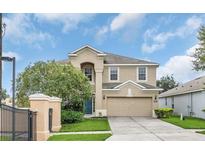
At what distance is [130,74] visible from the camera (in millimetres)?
31062

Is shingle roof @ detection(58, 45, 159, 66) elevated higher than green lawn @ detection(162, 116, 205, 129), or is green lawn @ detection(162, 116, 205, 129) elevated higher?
shingle roof @ detection(58, 45, 159, 66)

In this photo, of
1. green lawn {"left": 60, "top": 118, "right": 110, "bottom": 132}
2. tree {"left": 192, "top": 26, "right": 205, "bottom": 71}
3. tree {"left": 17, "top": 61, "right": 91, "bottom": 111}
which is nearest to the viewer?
tree {"left": 192, "top": 26, "right": 205, "bottom": 71}

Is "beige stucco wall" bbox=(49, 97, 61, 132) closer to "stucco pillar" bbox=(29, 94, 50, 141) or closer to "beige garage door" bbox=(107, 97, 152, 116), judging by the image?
"stucco pillar" bbox=(29, 94, 50, 141)

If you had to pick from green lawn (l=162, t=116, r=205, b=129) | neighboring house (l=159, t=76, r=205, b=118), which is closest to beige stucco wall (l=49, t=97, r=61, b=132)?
green lawn (l=162, t=116, r=205, b=129)

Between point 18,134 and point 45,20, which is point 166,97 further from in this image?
point 18,134

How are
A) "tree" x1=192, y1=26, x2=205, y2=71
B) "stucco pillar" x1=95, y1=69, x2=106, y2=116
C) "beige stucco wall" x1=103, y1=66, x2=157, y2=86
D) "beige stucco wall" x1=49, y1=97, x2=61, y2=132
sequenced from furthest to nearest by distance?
"beige stucco wall" x1=103, y1=66, x2=157, y2=86, "stucco pillar" x1=95, y1=69, x2=106, y2=116, "beige stucco wall" x1=49, y1=97, x2=61, y2=132, "tree" x1=192, y1=26, x2=205, y2=71

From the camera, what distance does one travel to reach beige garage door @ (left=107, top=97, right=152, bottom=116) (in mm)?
29812

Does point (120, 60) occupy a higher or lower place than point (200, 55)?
higher

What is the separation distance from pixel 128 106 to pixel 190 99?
4916mm

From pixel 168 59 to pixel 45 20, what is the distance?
11253 millimetres

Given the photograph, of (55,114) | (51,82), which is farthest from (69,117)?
(55,114)

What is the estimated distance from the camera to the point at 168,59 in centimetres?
3381

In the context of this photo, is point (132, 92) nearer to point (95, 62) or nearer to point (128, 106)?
point (128, 106)

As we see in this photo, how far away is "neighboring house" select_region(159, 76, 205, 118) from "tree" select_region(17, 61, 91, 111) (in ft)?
25.5
